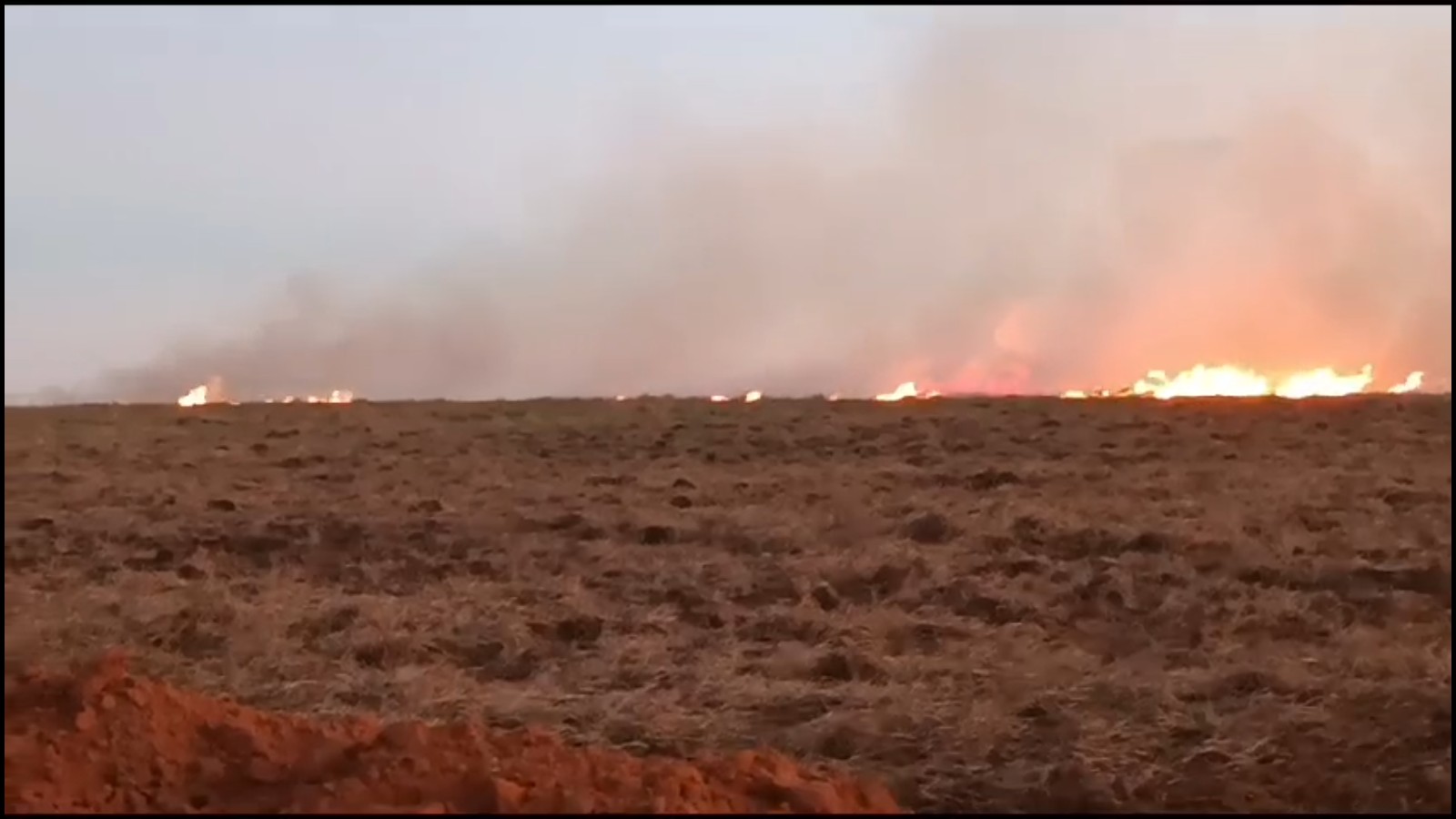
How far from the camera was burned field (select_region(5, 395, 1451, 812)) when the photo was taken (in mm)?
7164

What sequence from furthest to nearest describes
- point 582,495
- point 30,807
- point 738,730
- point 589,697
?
point 582,495 < point 589,697 < point 738,730 < point 30,807

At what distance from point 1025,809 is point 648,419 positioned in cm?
1678

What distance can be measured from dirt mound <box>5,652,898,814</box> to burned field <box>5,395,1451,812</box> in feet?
3.06

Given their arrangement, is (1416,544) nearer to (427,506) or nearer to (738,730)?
(738,730)

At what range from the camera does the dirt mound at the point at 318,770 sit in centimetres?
483

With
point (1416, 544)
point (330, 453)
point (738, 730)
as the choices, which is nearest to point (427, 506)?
point (330, 453)

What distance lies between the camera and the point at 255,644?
936 centimetres

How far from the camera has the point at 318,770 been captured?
509 cm

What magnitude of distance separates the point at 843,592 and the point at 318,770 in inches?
263

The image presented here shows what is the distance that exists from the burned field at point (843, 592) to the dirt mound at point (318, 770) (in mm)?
932

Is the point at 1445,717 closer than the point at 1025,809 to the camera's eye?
No

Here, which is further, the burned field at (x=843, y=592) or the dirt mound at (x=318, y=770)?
the burned field at (x=843, y=592)

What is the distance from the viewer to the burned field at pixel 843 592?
7.16 meters

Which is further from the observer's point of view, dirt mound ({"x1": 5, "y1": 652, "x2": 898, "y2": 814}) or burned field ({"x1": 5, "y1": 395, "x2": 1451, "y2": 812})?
burned field ({"x1": 5, "y1": 395, "x2": 1451, "y2": 812})
